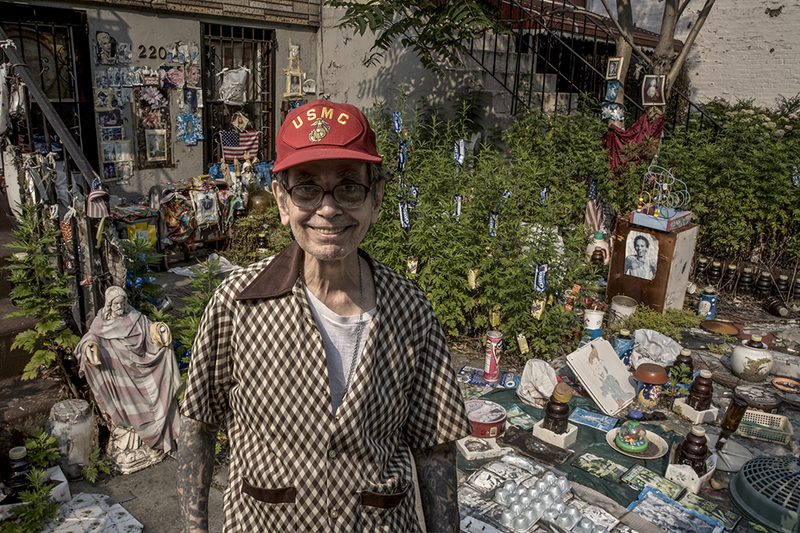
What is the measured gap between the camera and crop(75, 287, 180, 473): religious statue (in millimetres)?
4094

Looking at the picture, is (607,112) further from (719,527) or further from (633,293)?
(719,527)

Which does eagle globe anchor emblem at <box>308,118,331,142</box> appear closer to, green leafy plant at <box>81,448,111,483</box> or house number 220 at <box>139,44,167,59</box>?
green leafy plant at <box>81,448,111,483</box>

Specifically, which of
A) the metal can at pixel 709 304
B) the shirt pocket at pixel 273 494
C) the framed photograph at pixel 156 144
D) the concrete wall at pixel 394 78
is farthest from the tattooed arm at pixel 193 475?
the concrete wall at pixel 394 78

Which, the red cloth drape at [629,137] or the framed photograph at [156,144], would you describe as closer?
the red cloth drape at [629,137]

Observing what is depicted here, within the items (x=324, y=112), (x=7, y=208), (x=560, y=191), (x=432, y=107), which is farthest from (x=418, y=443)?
(x=432, y=107)

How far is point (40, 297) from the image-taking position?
14.1 feet

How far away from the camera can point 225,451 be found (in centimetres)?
434

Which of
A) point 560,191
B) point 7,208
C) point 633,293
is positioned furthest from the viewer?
point 560,191

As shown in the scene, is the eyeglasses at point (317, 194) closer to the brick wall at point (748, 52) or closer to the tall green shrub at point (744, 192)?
the tall green shrub at point (744, 192)

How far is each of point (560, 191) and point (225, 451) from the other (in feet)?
17.5

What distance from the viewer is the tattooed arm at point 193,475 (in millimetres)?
1680

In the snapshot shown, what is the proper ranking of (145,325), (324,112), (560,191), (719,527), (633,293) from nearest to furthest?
(324,112) < (719,527) < (145,325) < (633,293) < (560,191)

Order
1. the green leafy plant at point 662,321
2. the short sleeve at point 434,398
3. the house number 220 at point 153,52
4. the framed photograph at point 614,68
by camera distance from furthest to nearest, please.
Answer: the framed photograph at point 614,68
the house number 220 at point 153,52
the green leafy plant at point 662,321
the short sleeve at point 434,398

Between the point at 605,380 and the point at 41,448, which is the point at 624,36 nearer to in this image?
the point at 605,380
